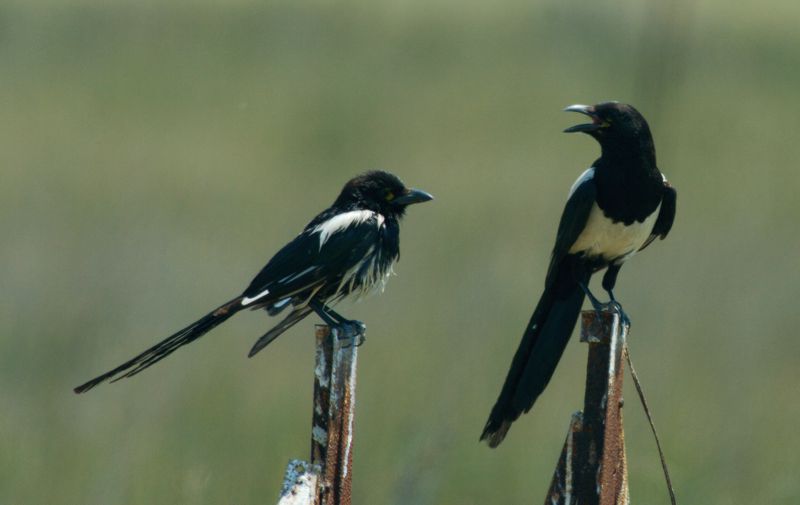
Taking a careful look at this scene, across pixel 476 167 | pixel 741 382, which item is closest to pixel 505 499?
pixel 741 382

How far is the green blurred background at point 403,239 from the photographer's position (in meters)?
4.99

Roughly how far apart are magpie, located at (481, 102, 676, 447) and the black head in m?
0.49

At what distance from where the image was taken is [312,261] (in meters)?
3.78

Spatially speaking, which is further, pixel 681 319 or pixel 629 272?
pixel 629 272

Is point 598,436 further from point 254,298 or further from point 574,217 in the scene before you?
point 574,217

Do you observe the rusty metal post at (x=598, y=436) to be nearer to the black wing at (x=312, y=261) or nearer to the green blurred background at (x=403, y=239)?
the green blurred background at (x=403, y=239)

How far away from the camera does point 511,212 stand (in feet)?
27.7

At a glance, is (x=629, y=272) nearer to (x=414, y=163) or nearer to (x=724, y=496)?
(x=724, y=496)

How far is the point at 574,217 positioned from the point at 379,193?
63cm

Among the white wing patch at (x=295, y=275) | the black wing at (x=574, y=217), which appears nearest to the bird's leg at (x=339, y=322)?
the white wing patch at (x=295, y=275)

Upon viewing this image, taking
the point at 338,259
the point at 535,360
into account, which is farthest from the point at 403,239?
the point at 535,360

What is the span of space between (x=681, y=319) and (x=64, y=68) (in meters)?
7.78

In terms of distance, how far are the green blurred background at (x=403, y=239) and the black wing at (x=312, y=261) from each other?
92 centimetres

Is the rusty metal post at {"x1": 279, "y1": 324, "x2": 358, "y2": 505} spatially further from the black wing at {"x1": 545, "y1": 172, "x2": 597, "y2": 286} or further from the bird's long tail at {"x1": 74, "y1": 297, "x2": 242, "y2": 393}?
the black wing at {"x1": 545, "y1": 172, "x2": 597, "y2": 286}
